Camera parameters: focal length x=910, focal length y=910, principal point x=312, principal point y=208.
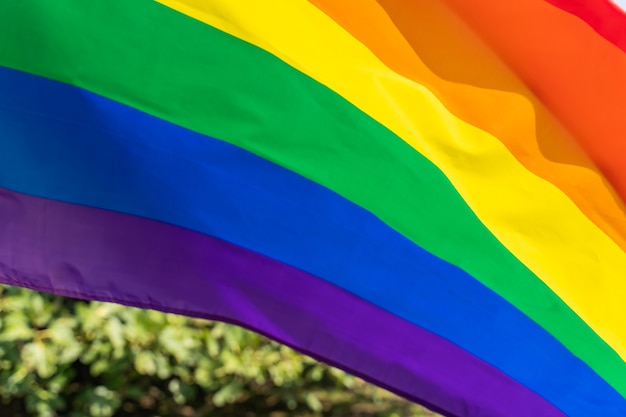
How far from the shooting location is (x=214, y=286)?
169cm

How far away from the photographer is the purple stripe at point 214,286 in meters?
1.64

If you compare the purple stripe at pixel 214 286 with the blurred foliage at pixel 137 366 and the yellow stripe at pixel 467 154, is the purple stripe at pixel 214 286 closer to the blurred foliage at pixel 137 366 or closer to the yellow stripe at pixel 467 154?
the yellow stripe at pixel 467 154

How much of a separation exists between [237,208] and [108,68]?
349 millimetres

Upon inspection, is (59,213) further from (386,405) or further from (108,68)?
(386,405)

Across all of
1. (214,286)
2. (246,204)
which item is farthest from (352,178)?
(214,286)

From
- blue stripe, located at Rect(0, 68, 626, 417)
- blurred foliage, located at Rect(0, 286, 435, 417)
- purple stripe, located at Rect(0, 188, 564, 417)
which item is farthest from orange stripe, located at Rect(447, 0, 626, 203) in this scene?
blurred foliage, located at Rect(0, 286, 435, 417)

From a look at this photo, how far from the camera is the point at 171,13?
1680mm

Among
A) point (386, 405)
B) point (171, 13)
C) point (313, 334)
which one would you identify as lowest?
point (313, 334)

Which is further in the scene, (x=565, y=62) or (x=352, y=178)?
(x=565, y=62)

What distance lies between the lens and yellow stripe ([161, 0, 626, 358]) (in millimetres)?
1740

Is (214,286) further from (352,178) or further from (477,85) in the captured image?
(477,85)

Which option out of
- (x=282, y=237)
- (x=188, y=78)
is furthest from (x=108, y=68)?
(x=282, y=237)

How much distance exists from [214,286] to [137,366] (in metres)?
1.61

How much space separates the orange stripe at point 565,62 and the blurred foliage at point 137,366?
162 centimetres
